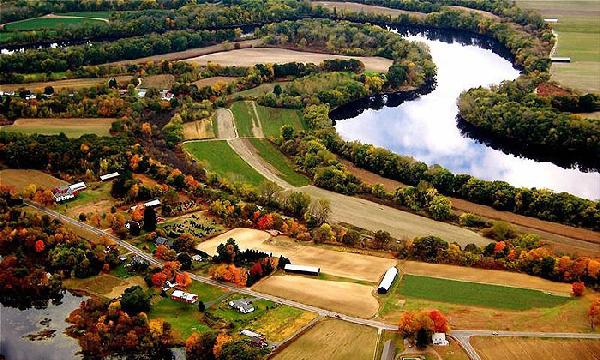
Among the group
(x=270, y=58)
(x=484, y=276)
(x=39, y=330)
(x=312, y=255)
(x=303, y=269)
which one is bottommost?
(x=39, y=330)

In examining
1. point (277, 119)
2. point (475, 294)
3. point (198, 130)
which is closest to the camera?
point (475, 294)

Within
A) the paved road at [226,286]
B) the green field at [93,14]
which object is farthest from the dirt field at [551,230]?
the green field at [93,14]

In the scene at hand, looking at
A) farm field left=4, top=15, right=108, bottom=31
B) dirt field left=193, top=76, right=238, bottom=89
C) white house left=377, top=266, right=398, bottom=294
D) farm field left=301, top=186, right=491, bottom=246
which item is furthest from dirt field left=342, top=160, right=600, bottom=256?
farm field left=4, top=15, right=108, bottom=31

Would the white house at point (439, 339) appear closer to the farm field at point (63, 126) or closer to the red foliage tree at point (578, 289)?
the red foliage tree at point (578, 289)

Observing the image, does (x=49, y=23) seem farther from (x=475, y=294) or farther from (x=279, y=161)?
(x=475, y=294)

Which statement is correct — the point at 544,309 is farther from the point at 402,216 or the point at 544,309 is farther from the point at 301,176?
the point at 301,176

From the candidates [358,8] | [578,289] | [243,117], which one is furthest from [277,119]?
[358,8]

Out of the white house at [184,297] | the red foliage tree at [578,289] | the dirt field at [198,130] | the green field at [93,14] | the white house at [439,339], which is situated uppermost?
the green field at [93,14]
